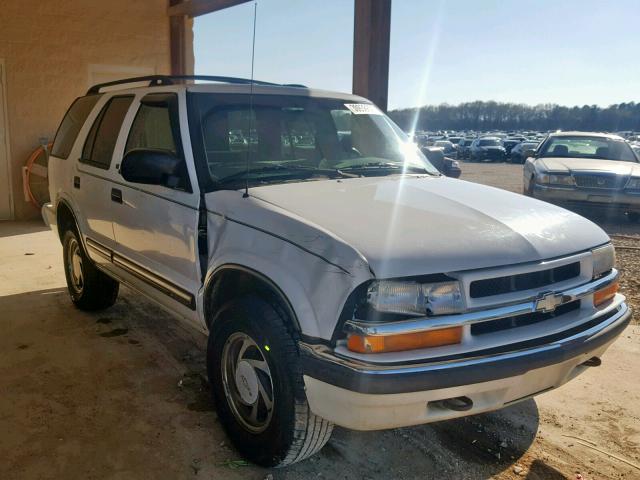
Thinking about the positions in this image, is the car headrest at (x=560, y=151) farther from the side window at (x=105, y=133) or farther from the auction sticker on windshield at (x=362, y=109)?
the side window at (x=105, y=133)

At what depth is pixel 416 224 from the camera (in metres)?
2.65

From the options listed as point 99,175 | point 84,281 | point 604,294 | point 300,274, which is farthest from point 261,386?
point 84,281

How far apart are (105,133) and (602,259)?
11.8 feet

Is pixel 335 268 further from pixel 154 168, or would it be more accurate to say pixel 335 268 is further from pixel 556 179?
pixel 556 179

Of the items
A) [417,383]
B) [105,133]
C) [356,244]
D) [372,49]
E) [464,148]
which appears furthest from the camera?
[464,148]

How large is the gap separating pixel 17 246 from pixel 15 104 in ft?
9.17

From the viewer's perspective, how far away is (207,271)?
3.12 metres

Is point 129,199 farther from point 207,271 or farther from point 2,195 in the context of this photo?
point 2,195

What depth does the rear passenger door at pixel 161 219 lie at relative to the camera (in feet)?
10.9

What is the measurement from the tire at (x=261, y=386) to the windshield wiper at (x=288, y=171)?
0.79 metres

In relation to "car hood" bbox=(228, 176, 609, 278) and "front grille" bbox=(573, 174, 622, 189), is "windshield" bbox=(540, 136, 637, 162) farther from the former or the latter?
"car hood" bbox=(228, 176, 609, 278)

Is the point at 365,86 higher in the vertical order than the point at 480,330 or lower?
higher

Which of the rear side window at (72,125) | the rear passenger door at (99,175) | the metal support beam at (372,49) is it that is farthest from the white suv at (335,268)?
the metal support beam at (372,49)

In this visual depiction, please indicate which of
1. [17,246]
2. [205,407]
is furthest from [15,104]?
[205,407]
